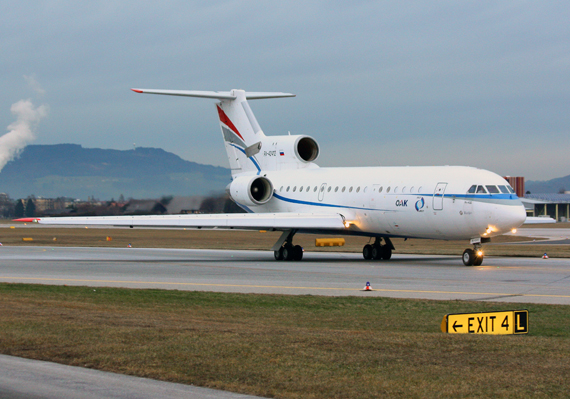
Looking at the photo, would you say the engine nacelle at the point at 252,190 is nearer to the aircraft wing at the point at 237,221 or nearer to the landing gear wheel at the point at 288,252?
the landing gear wheel at the point at 288,252

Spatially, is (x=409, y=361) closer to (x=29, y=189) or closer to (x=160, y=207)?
(x=160, y=207)

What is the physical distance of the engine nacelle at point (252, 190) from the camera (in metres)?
36.5

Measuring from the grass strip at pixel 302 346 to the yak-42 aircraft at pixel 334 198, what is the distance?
1219 cm

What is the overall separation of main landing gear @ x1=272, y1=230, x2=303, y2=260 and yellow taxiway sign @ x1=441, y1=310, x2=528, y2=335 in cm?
2132

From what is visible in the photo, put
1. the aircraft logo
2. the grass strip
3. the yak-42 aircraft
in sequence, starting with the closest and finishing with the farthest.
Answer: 1. the grass strip
2. the yak-42 aircraft
3. the aircraft logo

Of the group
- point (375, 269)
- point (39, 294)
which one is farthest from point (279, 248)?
point (39, 294)

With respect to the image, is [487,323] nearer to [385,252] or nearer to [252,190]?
[385,252]

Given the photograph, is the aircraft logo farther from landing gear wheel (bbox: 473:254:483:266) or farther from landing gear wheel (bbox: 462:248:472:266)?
landing gear wheel (bbox: 473:254:483:266)

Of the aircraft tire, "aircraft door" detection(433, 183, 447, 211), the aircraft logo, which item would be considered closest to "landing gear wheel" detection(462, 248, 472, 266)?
the aircraft tire

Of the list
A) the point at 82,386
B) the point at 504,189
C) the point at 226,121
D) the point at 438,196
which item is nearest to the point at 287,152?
the point at 226,121

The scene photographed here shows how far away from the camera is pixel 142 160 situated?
284 ft

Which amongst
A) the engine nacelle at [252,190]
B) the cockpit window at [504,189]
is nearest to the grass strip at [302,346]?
the cockpit window at [504,189]

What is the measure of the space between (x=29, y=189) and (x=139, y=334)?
68.6m

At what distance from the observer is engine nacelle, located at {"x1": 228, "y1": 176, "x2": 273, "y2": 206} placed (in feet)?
120
